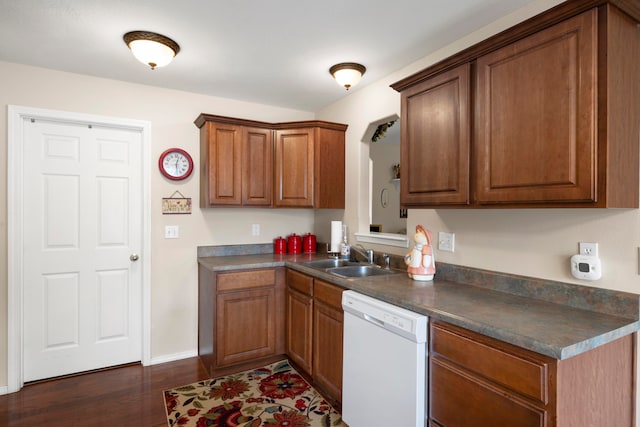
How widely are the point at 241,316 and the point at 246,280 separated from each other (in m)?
0.29

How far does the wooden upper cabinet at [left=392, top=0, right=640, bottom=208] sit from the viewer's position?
133 centimetres

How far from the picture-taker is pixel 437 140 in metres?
1.98

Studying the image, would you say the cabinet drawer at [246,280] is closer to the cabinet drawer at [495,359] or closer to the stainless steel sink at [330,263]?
the stainless steel sink at [330,263]

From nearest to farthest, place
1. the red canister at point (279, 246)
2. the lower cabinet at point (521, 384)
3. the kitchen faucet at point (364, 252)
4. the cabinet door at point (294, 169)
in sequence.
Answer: the lower cabinet at point (521, 384) < the kitchen faucet at point (364, 252) < the cabinet door at point (294, 169) < the red canister at point (279, 246)

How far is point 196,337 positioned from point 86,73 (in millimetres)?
2416

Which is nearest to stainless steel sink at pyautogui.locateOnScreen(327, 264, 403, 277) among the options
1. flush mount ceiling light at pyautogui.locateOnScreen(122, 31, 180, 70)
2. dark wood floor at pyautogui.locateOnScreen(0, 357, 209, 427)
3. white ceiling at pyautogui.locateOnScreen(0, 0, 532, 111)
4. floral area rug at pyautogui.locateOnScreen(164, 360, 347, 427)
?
floral area rug at pyautogui.locateOnScreen(164, 360, 347, 427)

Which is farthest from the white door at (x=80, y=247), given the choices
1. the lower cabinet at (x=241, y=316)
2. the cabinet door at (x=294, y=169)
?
the cabinet door at (x=294, y=169)

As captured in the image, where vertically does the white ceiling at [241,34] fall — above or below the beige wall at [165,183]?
above

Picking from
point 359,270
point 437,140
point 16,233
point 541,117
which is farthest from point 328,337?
point 16,233

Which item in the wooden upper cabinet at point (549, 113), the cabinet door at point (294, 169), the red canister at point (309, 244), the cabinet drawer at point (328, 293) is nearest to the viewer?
the wooden upper cabinet at point (549, 113)

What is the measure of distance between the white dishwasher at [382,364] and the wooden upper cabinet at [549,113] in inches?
28.4

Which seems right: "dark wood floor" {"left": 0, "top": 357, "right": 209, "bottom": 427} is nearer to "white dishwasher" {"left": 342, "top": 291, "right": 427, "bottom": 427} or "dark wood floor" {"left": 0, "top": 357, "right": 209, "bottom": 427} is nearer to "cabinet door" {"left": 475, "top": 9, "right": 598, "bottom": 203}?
"white dishwasher" {"left": 342, "top": 291, "right": 427, "bottom": 427}

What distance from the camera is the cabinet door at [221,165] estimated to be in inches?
118

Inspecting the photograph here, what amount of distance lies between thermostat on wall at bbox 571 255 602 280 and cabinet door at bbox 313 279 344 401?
1.24 m
